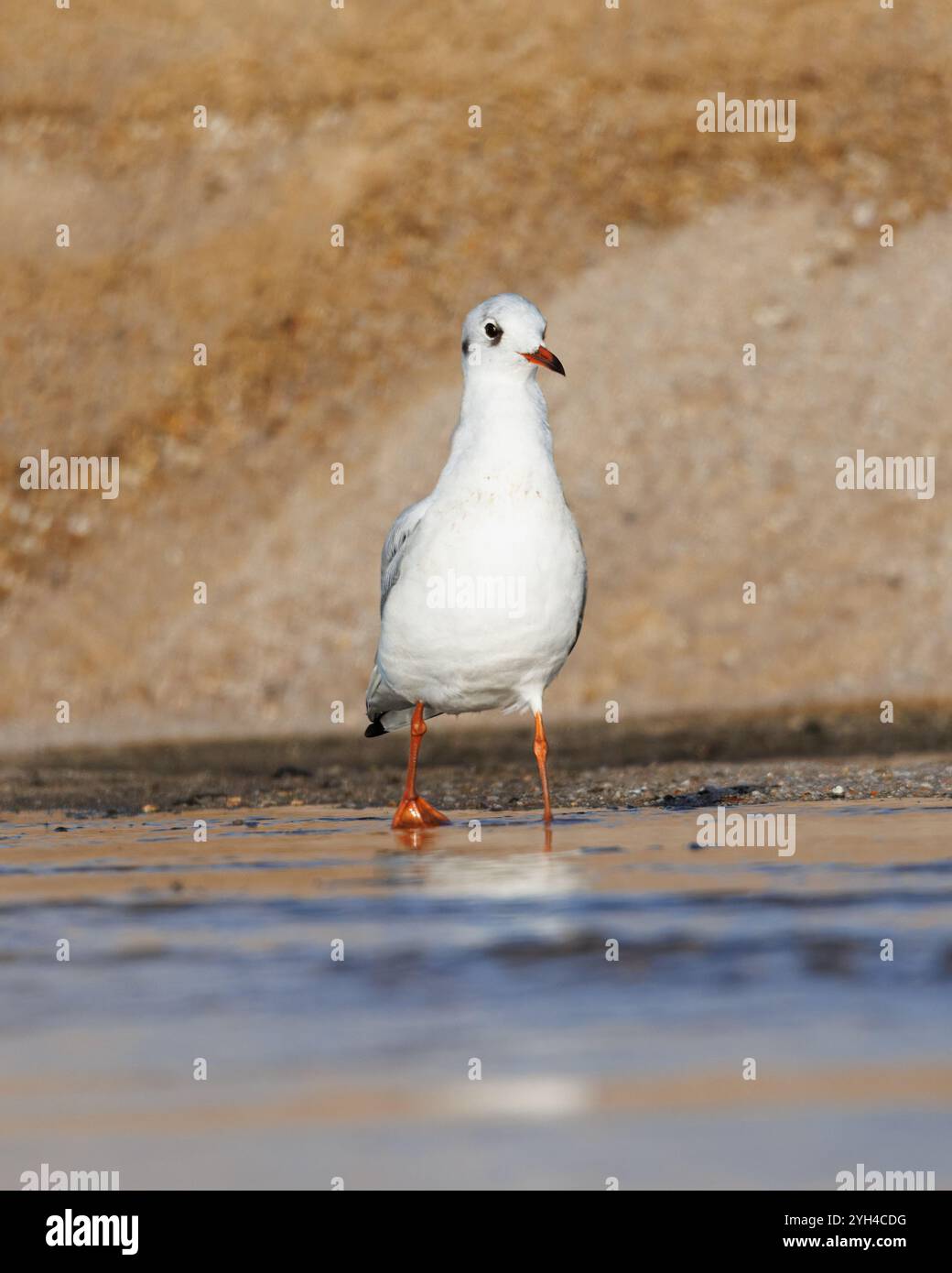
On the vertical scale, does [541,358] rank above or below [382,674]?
above

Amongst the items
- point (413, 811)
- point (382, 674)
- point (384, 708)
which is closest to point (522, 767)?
point (384, 708)

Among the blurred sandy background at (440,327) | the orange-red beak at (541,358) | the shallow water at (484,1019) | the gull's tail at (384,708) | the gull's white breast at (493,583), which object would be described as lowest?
the shallow water at (484,1019)

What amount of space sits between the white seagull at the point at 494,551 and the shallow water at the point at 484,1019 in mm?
1783

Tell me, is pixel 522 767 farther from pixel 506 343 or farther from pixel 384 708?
pixel 506 343

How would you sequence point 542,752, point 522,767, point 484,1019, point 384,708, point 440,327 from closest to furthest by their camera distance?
point 484,1019 → point 542,752 → point 384,708 → point 522,767 → point 440,327

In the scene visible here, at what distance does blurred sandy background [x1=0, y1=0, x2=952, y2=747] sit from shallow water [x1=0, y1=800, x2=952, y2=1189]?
87.9ft

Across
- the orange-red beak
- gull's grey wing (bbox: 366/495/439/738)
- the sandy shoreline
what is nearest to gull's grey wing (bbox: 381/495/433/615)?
gull's grey wing (bbox: 366/495/439/738)

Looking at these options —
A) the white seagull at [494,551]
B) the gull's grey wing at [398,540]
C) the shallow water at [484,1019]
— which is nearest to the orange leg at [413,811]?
the white seagull at [494,551]

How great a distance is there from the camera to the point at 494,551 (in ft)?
52.6

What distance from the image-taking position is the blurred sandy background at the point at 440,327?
45000mm

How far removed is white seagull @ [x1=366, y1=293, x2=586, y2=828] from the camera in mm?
16109

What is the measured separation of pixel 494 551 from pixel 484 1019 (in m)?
7.20

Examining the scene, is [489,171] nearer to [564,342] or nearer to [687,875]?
[564,342]

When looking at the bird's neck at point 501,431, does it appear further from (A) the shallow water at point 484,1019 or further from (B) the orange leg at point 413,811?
(A) the shallow water at point 484,1019
